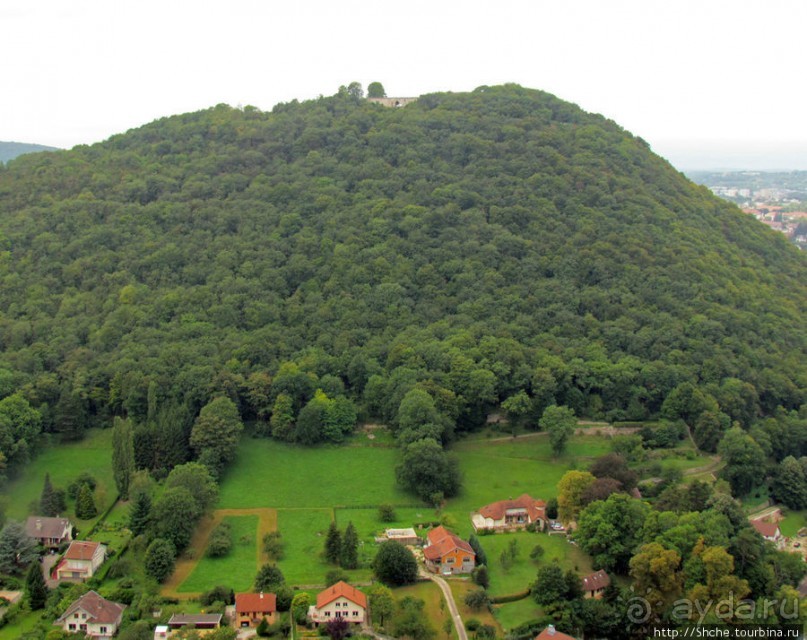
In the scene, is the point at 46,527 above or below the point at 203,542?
above

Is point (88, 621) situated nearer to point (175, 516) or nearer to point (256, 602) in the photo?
point (256, 602)

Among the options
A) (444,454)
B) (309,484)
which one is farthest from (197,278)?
(444,454)

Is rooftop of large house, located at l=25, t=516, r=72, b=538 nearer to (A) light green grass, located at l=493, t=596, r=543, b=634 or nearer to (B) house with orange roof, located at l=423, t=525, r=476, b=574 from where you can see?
(B) house with orange roof, located at l=423, t=525, r=476, b=574

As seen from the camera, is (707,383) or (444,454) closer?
(444,454)

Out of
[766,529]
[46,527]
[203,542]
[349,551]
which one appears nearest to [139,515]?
[203,542]

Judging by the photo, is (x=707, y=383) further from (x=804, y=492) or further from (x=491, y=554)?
(x=491, y=554)

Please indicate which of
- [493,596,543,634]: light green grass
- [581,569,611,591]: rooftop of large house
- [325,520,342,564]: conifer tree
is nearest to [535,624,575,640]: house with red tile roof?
[493,596,543,634]: light green grass
